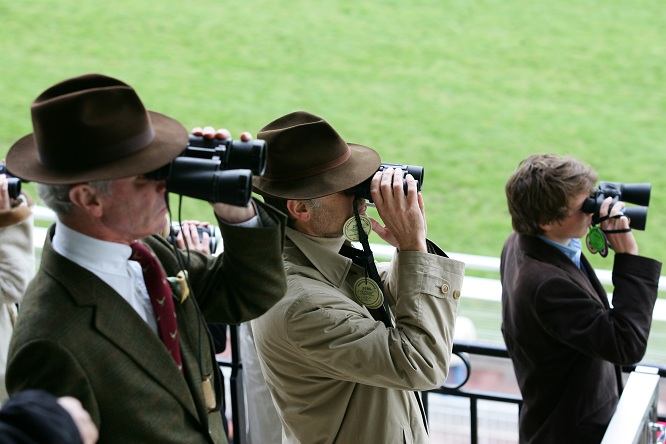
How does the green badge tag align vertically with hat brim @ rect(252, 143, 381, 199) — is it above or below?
below

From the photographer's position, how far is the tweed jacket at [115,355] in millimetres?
1864

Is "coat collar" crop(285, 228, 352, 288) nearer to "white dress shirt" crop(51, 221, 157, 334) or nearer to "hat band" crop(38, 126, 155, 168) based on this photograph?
"white dress shirt" crop(51, 221, 157, 334)

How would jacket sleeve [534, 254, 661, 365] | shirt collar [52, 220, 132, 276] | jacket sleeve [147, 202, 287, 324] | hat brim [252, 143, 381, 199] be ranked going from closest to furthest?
shirt collar [52, 220, 132, 276] → jacket sleeve [147, 202, 287, 324] → hat brim [252, 143, 381, 199] → jacket sleeve [534, 254, 661, 365]

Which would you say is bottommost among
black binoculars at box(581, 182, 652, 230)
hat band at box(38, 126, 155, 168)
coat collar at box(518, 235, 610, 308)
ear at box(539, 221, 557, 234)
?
coat collar at box(518, 235, 610, 308)

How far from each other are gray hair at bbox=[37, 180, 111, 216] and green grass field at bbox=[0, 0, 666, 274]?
6670 millimetres

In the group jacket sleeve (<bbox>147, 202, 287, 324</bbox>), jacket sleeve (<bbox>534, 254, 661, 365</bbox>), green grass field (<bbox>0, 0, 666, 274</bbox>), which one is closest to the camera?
jacket sleeve (<bbox>147, 202, 287, 324</bbox>)

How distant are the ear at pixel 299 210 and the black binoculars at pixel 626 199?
99cm

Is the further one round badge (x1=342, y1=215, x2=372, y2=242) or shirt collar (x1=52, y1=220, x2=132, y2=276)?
round badge (x1=342, y1=215, x2=372, y2=242)

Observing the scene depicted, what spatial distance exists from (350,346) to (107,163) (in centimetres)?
72

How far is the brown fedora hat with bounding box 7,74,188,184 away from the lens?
1901 millimetres

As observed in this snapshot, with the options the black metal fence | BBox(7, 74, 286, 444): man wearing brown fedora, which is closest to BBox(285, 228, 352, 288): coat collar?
BBox(7, 74, 286, 444): man wearing brown fedora

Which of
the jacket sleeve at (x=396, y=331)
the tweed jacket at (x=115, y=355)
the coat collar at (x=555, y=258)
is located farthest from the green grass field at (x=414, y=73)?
the tweed jacket at (x=115, y=355)

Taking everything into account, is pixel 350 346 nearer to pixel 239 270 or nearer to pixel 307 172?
pixel 239 270

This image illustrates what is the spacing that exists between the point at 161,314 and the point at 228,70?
31.3 ft
